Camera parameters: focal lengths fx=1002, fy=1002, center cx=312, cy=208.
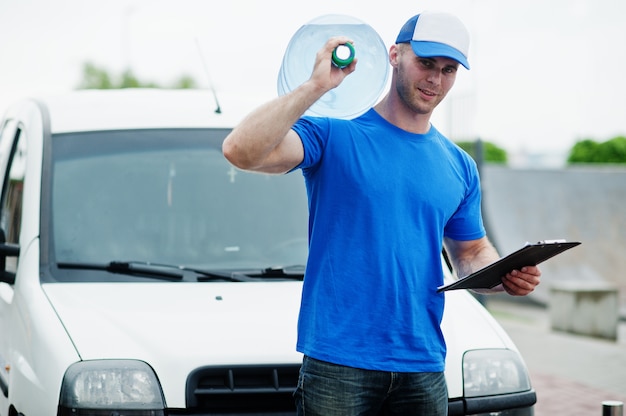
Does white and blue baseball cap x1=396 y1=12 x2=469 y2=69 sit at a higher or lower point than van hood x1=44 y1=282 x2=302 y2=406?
higher

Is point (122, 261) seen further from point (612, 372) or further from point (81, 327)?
point (612, 372)

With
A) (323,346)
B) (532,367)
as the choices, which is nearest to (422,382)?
(323,346)

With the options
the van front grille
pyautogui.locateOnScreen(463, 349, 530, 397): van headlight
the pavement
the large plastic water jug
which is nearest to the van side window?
the van front grille

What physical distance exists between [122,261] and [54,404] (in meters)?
0.85

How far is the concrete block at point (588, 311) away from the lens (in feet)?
42.4

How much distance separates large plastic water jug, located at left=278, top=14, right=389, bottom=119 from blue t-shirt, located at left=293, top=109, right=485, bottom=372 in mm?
127

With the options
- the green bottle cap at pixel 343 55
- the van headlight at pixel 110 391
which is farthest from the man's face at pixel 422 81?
the van headlight at pixel 110 391

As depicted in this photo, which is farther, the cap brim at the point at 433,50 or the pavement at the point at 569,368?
the pavement at the point at 569,368

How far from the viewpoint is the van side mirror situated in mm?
4172

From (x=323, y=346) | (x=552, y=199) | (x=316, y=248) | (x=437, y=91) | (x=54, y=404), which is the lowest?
(x=54, y=404)

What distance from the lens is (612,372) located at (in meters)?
9.54

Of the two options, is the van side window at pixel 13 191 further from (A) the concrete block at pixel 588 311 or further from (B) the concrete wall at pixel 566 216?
(B) the concrete wall at pixel 566 216

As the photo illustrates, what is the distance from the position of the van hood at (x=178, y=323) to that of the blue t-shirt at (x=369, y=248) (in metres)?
0.63

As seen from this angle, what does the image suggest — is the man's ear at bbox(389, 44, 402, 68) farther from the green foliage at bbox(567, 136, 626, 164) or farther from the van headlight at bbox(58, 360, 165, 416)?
the green foliage at bbox(567, 136, 626, 164)
